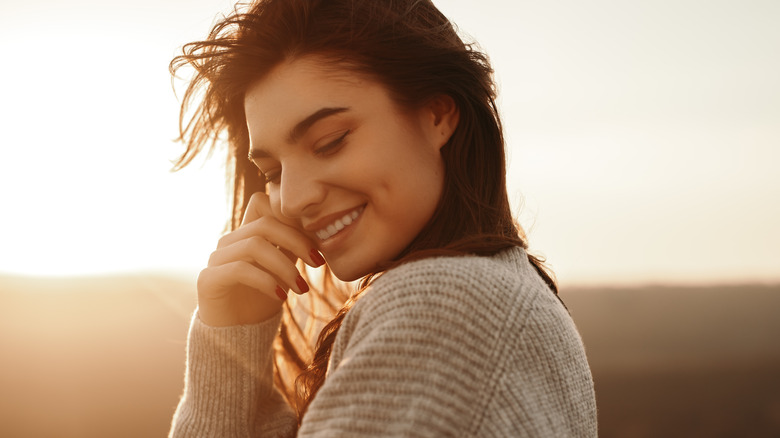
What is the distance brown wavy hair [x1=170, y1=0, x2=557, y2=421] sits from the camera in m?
1.55

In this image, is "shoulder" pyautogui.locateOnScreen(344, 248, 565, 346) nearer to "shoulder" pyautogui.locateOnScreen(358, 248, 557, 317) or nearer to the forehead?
"shoulder" pyautogui.locateOnScreen(358, 248, 557, 317)

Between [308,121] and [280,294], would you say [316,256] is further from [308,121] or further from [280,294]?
[308,121]

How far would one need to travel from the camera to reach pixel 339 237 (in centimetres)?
161

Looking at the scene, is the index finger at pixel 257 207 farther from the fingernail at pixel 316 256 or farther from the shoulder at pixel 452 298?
the shoulder at pixel 452 298

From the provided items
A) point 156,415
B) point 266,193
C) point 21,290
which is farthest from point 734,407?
point 21,290

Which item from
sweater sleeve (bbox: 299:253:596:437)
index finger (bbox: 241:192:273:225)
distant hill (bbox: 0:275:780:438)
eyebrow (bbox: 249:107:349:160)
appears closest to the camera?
sweater sleeve (bbox: 299:253:596:437)

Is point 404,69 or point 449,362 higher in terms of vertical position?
point 404,69

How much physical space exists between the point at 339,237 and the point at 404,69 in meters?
0.49

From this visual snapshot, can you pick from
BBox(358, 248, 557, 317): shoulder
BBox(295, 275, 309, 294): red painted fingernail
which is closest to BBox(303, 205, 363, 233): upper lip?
BBox(295, 275, 309, 294): red painted fingernail

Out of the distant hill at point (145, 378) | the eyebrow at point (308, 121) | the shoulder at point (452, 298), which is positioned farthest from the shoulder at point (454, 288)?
the distant hill at point (145, 378)

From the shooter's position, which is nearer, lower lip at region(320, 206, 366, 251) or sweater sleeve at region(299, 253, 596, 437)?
sweater sleeve at region(299, 253, 596, 437)

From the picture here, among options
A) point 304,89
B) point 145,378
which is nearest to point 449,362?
point 304,89

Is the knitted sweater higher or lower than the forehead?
lower

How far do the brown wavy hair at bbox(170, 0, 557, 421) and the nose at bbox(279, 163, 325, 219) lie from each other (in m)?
0.27
